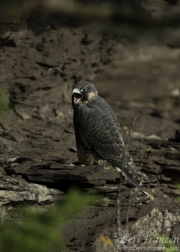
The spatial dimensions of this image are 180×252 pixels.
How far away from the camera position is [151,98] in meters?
12.7

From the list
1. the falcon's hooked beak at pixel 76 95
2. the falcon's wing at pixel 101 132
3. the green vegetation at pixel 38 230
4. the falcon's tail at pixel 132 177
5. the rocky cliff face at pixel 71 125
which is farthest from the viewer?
the falcon's hooked beak at pixel 76 95

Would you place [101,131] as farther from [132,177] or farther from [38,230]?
[38,230]

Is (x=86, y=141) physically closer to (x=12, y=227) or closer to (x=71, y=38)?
(x=12, y=227)

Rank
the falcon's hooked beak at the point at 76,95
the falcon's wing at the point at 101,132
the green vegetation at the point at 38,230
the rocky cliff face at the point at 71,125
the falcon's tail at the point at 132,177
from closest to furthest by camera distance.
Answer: the green vegetation at the point at 38,230, the rocky cliff face at the point at 71,125, the falcon's tail at the point at 132,177, the falcon's wing at the point at 101,132, the falcon's hooked beak at the point at 76,95

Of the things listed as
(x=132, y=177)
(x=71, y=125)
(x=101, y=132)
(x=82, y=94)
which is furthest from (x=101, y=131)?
(x=71, y=125)

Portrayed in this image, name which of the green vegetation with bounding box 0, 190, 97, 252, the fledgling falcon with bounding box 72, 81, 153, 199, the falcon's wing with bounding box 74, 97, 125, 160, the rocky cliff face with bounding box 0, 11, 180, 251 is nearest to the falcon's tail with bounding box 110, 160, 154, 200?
the rocky cliff face with bounding box 0, 11, 180, 251

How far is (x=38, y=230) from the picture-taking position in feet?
16.4

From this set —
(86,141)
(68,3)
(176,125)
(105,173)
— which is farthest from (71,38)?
(105,173)

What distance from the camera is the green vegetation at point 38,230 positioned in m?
4.88

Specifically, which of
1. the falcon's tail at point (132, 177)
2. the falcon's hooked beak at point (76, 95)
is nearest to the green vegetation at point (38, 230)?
the falcon's tail at point (132, 177)

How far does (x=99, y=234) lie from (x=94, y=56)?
5.66 meters

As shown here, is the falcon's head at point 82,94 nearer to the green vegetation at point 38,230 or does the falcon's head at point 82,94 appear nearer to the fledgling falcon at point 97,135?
the fledgling falcon at point 97,135

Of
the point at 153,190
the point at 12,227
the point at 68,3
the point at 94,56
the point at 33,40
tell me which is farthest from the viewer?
the point at 94,56

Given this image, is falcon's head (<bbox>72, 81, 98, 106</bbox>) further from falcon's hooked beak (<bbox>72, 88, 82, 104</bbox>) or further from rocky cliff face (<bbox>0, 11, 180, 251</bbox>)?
rocky cliff face (<bbox>0, 11, 180, 251</bbox>)
